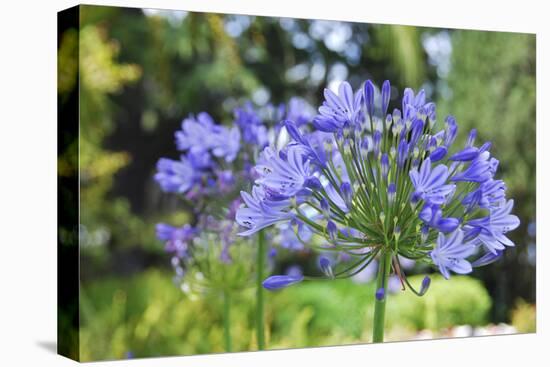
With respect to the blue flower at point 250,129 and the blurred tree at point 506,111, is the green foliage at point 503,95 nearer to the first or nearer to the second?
the blurred tree at point 506,111

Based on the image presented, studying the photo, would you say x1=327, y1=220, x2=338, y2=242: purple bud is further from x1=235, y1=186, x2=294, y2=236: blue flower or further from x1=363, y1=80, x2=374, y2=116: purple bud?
x1=363, y1=80, x2=374, y2=116: purple bud

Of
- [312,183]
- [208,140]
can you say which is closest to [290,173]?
[312,183]

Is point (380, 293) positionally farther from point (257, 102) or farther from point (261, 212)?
point (257, 102)

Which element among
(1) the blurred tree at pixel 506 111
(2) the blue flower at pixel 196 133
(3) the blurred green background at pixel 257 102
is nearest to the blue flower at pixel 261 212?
(2) the blue flower at pixel 196 133

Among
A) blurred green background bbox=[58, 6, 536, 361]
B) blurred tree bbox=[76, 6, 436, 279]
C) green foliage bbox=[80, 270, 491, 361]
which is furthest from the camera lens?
blurred tree bbox=[76, 6, 436, 279]

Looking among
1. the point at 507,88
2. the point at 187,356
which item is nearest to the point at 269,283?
the point at 187,356

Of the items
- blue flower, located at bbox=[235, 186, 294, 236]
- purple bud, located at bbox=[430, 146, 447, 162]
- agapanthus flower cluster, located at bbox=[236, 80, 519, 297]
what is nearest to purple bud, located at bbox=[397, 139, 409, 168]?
agapanthus flower cluster, located at bbox=[236, 80, 519, 297]

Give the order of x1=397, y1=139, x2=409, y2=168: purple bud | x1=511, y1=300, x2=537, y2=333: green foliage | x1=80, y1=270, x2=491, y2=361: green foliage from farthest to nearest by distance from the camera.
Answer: x1=511, y1=300, x2=537, y2=333: green foliage < x1=80, y1=270, x2=491, y2=361: green foliage < x1=397, y1=139, x2=409, y2=168: purple bud
